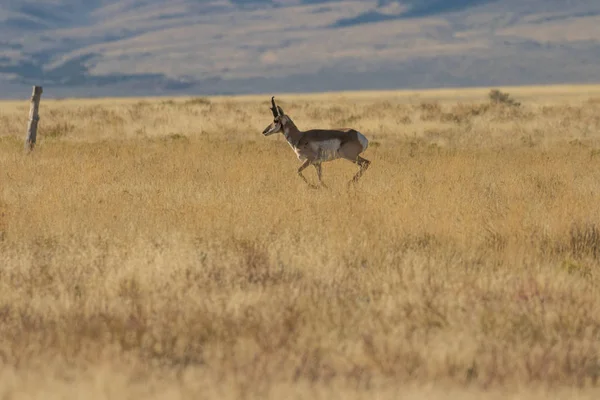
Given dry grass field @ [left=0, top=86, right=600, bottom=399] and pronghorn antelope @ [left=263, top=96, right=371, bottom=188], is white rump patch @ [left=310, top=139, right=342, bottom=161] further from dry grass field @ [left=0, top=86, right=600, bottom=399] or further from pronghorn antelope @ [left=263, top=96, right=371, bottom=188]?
dry grass field @ [left=0, top=86, right=600, bottom=399]

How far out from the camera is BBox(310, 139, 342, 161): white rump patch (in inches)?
524

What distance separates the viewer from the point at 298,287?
6.87 metres

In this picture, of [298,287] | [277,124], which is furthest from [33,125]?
[298,287]

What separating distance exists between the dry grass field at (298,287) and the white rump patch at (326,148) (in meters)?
0.76

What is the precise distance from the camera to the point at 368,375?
511 cm

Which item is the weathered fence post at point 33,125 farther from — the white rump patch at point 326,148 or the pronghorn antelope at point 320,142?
the white rump patch at point 326,148

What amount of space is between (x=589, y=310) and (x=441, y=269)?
164 centimetres

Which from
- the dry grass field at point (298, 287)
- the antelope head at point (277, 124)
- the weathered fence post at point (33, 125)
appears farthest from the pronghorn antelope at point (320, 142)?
the weathered fence post at point (33, 125)

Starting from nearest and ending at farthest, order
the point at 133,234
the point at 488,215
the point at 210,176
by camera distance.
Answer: the point at 133,234, the point at 488,215, the point at 210,176

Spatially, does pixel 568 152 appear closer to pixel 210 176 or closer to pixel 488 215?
pixel 210 176

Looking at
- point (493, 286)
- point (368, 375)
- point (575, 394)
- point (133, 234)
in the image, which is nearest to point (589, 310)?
point (493, 286)

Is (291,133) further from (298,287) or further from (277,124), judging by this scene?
(298,287)

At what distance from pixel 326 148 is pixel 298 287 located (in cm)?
667

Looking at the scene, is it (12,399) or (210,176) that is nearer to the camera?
(12,399)
